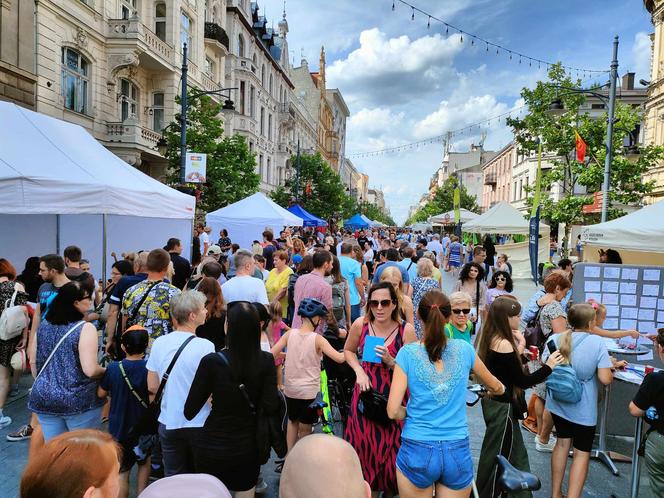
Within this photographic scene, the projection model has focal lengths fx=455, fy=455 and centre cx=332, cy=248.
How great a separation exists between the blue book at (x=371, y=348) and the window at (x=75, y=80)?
16.5 metres

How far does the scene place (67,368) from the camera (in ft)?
11.0

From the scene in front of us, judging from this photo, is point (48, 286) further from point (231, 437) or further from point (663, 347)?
point (663, 347)

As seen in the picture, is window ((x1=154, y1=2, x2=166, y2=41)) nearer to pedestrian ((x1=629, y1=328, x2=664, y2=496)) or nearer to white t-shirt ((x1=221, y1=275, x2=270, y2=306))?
white t-shirt ((x1=221, y1=275, x2=270, y2=306))

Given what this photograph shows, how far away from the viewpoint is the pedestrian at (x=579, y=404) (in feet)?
11.8

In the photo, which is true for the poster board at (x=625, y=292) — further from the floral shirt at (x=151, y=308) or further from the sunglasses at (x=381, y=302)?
the floral shirt at (x=151, y=308)

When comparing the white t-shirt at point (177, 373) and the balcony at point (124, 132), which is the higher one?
the balcony at point (124, 132)

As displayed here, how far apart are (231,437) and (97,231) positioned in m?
9.30

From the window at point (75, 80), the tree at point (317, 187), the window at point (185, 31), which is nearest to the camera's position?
the window at point (75, 80)

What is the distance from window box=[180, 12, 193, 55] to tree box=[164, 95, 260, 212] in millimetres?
6211

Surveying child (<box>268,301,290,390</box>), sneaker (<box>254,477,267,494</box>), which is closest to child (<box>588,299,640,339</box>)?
child (<box>268,301,290,390</box>)

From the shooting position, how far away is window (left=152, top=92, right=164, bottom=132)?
70.8 feet

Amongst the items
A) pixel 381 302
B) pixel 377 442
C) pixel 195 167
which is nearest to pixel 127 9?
pixel 195 167

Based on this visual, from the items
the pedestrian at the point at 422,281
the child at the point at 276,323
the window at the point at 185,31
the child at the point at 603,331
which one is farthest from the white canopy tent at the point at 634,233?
the window at the point at 185,31

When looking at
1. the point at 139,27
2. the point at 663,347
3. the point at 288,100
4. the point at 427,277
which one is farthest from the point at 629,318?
the point at 288,100
